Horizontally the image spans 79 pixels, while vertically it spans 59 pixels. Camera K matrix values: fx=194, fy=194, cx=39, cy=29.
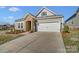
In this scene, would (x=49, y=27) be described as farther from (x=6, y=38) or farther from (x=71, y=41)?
(x=6, y=38)

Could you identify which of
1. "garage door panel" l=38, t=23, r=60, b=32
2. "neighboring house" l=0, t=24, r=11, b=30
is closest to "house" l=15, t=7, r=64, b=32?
"garage door panel" l=38, t=23, r=60, b=32

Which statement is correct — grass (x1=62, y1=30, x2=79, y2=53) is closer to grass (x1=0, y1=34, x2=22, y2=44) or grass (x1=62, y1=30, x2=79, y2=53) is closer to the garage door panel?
the garage door panel

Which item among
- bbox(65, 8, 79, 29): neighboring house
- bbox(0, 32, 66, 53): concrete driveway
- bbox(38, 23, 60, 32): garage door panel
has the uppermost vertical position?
bbox(65, 8, 79, 29): neighboring house

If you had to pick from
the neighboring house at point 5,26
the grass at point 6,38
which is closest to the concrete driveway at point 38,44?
the grass at point 6,38

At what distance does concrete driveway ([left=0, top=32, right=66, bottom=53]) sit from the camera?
8.38ft

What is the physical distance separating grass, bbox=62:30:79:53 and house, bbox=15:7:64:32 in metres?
0.15

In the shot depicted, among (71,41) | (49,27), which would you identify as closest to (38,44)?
(49,27)

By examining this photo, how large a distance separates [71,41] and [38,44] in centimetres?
44

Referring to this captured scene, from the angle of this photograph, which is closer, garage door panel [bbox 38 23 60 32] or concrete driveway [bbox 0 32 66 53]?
concrete driveway [bbox 0 32 66 53]

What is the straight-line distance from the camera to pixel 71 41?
258 centimetres

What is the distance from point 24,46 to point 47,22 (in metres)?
0.46

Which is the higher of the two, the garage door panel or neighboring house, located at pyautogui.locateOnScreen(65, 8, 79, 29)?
neighboring house, located at pyautogui.locateOnScreen(65, 8, 79, 29)

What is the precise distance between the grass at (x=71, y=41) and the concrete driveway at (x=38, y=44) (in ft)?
0.19
